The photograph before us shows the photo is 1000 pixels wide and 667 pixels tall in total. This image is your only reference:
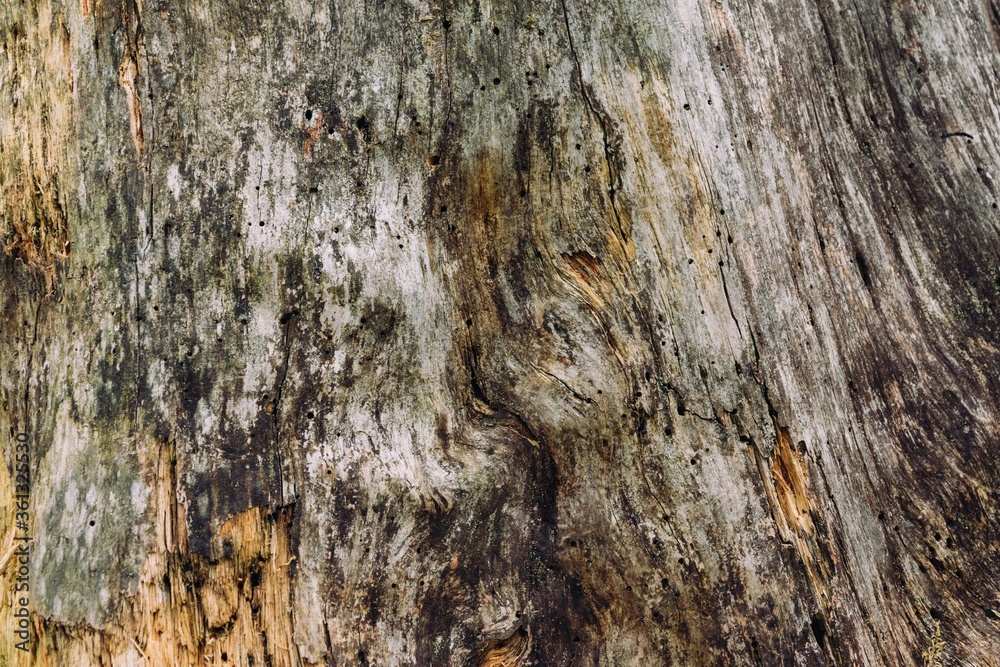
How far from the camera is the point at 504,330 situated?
220 cm

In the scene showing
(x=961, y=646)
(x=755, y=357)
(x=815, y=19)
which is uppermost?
(x=815, y=19)

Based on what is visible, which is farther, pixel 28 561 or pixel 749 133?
pixel 749 133

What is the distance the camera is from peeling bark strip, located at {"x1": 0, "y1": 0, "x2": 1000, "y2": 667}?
2.10 meters

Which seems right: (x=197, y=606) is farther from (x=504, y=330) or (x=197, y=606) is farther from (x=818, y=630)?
(x=818, y=630)

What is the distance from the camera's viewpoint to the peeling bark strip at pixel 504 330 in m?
2.10

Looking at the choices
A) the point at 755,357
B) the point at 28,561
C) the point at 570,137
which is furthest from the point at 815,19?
the point at 28,561

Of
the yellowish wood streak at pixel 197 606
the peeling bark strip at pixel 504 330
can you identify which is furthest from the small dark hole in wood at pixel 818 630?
the yellowish wood streak at pixel 197 606

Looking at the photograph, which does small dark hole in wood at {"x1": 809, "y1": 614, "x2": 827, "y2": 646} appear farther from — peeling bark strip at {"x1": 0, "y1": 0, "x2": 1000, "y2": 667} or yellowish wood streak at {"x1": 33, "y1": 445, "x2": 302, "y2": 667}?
yellowish wood streak at {"x1": 33, "y1": 445, "x2": 302, "y2": 667}

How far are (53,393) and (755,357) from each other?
226 centimetres

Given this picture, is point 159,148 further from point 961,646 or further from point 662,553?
point 961,646

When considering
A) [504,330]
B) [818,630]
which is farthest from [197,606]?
[818,630]

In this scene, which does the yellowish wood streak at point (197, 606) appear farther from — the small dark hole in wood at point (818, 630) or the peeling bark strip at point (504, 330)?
the small dark hole in wood at point (818, 630)

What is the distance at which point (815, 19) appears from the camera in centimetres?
231

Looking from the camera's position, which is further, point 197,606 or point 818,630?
point 818,630
